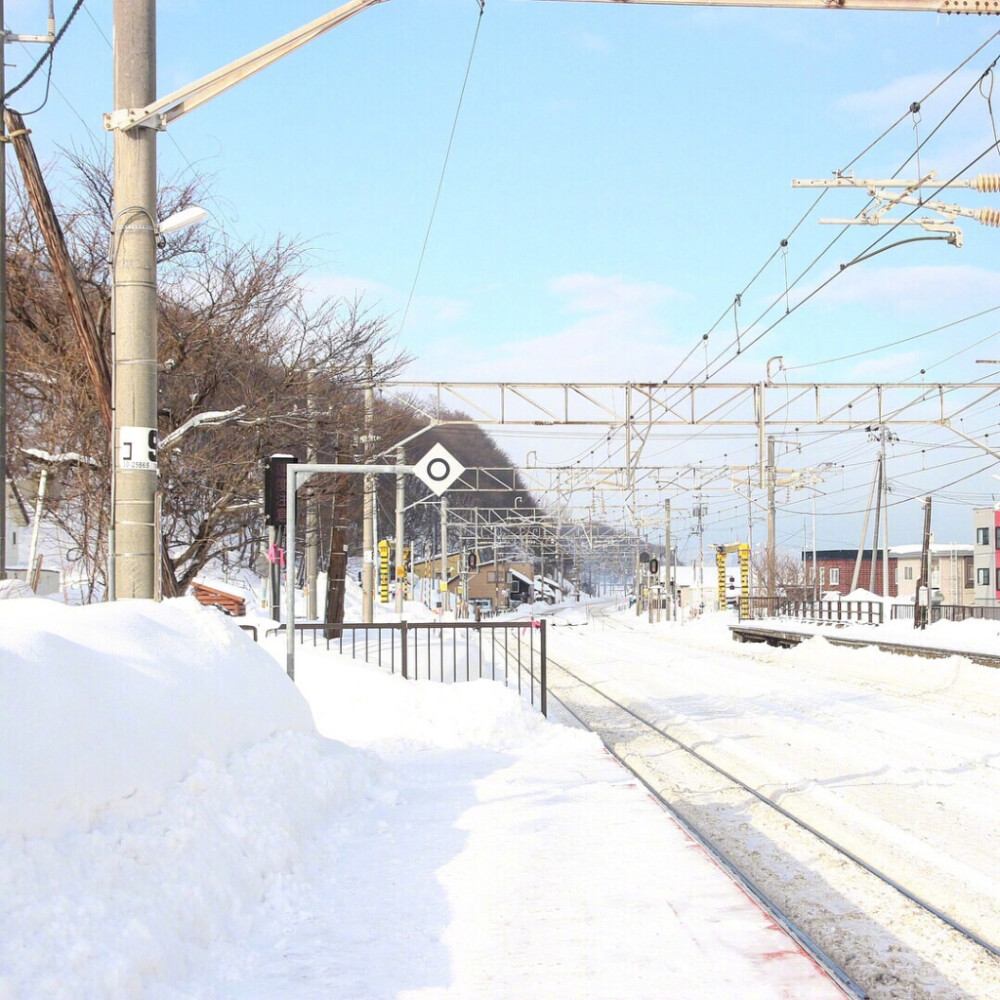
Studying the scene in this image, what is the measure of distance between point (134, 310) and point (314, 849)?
435cm

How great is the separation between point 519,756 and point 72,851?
7.27 meters

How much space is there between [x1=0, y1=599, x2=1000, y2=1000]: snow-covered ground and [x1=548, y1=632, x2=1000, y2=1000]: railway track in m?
0.16

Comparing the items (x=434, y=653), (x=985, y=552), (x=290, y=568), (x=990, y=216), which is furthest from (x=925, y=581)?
(x=985, y=552)

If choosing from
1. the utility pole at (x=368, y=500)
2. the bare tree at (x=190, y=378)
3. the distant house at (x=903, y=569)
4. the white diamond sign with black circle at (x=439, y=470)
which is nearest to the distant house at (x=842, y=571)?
the distant house at (x=903, y=569)

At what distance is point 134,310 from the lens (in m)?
8.62

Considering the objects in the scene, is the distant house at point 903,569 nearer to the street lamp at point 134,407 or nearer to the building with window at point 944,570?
the building with window at point 944,570

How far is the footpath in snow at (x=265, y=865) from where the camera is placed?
4293mm

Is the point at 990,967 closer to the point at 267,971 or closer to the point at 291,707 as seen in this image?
the point at 267,971

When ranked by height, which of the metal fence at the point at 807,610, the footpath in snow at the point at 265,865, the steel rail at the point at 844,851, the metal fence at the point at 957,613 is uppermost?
the footpath in snow at the point at 265,865

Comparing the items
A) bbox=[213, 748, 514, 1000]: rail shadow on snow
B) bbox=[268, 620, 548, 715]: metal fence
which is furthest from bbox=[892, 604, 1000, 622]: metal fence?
bbox=[213, 748, 514, 1000]: rail shadow on snow

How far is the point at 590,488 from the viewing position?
42.3 m

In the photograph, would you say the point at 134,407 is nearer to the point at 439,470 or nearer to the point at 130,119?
the point at 130,119

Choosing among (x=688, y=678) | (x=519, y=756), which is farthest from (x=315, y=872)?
(x=688, y=678)

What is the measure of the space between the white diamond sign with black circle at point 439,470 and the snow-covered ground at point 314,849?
8.83 feet
